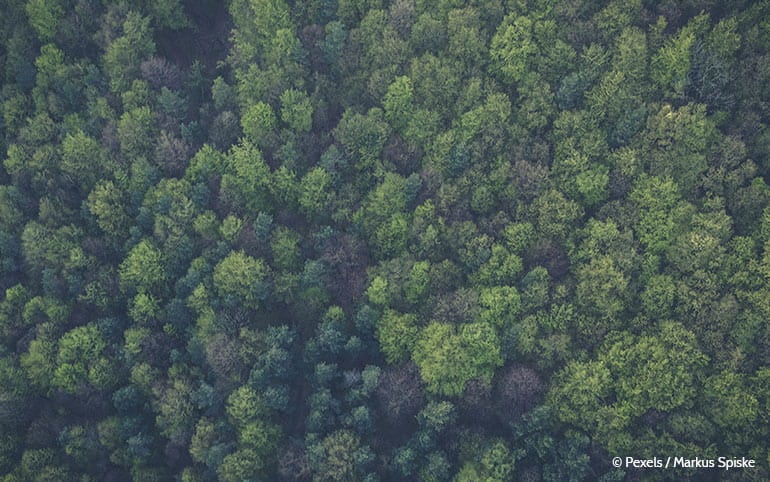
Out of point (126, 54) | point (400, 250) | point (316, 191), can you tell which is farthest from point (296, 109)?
point (126, 54)

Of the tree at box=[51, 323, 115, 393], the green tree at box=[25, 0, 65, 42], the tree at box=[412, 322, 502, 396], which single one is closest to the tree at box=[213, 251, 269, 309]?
the tree at box=[51, 323, 115, 393]

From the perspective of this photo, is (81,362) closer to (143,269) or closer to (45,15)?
(143,269)

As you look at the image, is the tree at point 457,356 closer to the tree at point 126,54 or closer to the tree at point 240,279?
the tree at point 240,279

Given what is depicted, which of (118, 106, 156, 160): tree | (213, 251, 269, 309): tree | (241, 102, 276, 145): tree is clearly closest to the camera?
(213, 251, 269, 309): tree

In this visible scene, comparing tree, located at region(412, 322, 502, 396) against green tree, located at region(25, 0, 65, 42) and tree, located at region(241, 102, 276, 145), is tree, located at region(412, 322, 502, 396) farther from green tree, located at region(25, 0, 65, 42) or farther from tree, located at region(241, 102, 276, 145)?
green tree, located at region(25, 0, 65, 42)

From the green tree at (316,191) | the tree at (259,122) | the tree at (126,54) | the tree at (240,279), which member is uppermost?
the tree at (126,54)

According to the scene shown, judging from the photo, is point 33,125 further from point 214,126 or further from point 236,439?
point 236,439

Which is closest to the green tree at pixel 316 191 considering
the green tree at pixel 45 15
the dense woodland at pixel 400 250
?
the dense woodland at pixel 400 250

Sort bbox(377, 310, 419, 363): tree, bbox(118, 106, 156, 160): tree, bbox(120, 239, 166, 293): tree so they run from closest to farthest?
bbox(377, 310, 419, 363): tree < bbox(120, 239, 166, 293): tree < bbox(118, 106, 156, 160): tree
